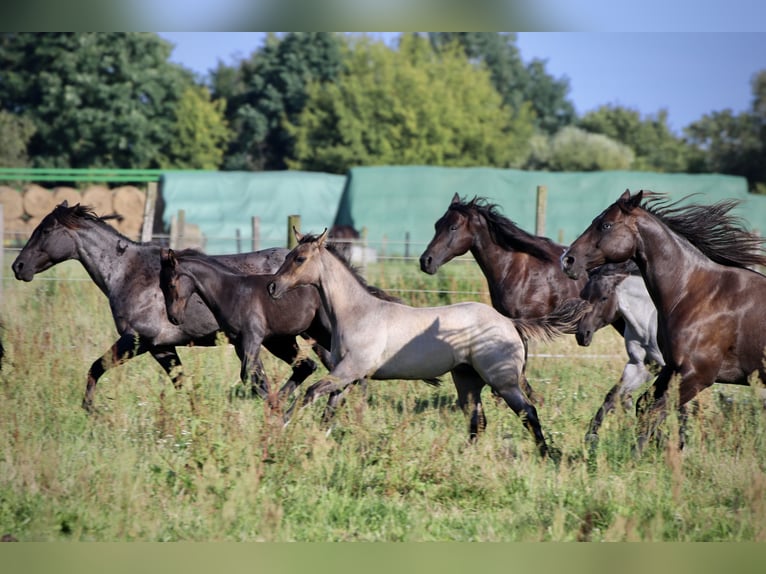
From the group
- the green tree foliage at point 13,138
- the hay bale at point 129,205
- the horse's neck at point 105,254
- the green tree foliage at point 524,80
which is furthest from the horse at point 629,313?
the green tree foliage at point 524,80

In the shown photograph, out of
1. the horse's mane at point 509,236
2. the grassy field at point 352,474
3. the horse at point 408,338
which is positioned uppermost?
the horse's mane at point 509,236

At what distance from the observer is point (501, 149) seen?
39.8 m

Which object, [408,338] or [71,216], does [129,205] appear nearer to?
[71,216]

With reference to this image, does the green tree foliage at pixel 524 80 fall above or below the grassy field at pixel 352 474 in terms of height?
above

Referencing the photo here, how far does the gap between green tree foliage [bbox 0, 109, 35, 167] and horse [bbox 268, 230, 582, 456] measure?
28.5 m

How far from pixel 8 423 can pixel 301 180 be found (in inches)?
852

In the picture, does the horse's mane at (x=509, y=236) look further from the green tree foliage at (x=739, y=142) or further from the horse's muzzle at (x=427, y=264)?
the green tree foliage at (x=739, y=142)

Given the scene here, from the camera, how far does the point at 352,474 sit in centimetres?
552

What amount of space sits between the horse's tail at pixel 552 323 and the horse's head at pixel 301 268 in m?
1.46

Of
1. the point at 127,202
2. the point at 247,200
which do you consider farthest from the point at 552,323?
the point at 127,202

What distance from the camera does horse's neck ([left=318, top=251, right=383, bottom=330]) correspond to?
6340 millimetres

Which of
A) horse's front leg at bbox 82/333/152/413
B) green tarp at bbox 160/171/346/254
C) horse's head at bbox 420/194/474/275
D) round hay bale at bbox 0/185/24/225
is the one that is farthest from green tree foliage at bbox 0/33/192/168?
horse's head at bbox 420/194/474/275

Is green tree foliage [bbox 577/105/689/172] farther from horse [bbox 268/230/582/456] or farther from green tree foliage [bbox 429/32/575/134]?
horse [bbox 268/230/582/456]

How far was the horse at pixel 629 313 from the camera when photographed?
295 inches
